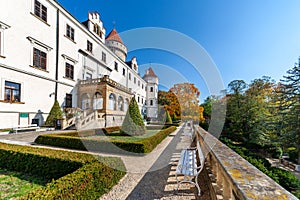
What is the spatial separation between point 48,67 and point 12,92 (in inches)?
161

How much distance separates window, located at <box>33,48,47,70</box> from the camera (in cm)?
1352

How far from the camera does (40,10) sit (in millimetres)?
13805

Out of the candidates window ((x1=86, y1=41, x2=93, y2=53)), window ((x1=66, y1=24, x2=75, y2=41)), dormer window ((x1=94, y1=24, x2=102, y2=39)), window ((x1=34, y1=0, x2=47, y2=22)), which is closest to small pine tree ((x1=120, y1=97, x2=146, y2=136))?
window ((x1=34, y1=0, x2=47, y2=22))

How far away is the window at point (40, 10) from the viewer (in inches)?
526

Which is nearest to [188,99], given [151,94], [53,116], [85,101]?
[85,101]

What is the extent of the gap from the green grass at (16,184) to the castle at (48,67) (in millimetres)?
9111

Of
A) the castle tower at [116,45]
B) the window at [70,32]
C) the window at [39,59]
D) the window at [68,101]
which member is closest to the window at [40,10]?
the window at [70,32]

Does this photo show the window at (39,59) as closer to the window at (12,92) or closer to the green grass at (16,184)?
the window at (12,92)

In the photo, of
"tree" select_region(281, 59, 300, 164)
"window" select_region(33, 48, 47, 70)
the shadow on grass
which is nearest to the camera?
the shadow on grass

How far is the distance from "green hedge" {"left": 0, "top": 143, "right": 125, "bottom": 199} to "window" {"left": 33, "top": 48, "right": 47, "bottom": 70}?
11.1m

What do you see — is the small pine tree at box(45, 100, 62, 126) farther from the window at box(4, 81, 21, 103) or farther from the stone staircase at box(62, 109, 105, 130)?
the window at box(4, 81, 21, 103)

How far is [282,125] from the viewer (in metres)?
14.0

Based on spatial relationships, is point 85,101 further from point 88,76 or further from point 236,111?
point 236,111

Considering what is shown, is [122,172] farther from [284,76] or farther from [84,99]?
[284,76]
